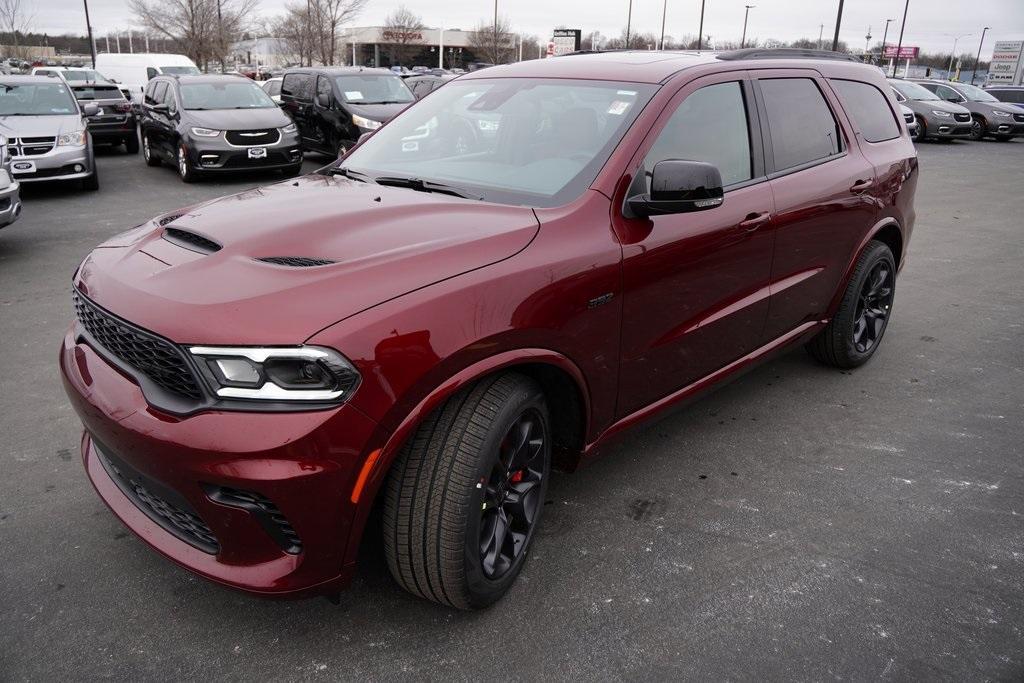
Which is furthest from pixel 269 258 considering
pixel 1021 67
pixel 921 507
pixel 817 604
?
pixel 1021 67

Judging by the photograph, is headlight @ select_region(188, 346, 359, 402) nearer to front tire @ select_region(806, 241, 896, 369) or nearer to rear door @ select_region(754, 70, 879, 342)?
rear door @ select_region(754, 70, 879, 342)

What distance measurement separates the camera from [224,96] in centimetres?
1288

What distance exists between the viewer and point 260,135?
11961 mm

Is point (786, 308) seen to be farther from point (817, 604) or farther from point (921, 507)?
point (817, 604)

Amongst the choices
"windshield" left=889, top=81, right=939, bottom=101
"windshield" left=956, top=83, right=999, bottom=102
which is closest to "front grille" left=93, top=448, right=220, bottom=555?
"windshield" left=889, top=81, right=939, bottom=101

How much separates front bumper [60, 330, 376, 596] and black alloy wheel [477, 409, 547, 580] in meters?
0.51

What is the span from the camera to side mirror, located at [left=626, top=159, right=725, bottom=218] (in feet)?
9.09

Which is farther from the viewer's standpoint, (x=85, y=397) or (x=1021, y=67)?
(x=1021, y=67)

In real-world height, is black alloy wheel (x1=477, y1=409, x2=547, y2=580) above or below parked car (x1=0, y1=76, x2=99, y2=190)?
below

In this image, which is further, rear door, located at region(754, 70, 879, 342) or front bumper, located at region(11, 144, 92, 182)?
front bumper, located at region(11, 144, 92, 182)

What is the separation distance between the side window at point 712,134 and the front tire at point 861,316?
4.73ft

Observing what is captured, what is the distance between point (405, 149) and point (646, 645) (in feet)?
7.86

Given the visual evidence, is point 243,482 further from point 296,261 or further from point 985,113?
point 985,113

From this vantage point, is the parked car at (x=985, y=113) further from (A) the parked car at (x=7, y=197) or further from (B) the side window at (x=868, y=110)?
(A) the parked car at (x=7, y=197)
